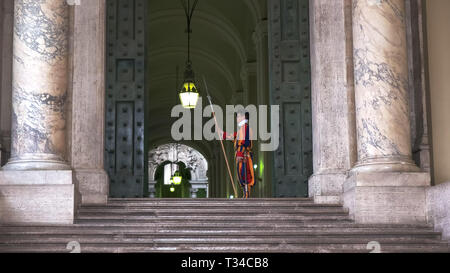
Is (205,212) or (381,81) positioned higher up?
(381,81)

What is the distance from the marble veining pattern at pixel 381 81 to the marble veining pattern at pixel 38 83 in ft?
12.8

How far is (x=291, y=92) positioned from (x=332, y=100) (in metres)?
1.29

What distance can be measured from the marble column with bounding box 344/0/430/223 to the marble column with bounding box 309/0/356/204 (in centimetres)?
95

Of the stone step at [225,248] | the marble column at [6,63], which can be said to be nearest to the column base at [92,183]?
the marble column at [6,63]

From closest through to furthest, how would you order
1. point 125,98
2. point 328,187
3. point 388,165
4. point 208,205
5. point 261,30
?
1. point 388,165
2. point 208,205
3. point 328,187
4. point 125,98
5. point 261,30

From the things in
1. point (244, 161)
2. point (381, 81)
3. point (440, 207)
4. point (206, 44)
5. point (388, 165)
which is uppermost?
point (206, 44)

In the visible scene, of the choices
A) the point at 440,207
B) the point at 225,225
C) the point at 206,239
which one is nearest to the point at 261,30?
the point at 225,225

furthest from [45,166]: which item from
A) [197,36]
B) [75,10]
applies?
[197,36]

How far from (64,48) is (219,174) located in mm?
25633

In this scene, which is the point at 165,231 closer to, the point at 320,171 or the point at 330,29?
the point at 320,171

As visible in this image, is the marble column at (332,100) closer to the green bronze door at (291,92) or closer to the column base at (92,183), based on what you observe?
the green bronze door at (291,92)

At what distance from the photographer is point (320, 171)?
12492 millimetres

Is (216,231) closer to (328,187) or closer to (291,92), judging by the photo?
(328,187)

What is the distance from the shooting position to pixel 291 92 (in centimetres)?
1376
